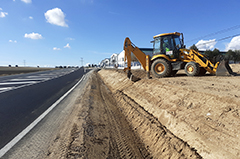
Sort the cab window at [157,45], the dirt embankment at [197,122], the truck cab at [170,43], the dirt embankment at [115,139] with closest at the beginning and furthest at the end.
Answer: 1. the dirt embankment at [197,122]
2. the dirt embankment at [115,139]
3. the truck cab at [170,43]
4. the cab window at [157,45]

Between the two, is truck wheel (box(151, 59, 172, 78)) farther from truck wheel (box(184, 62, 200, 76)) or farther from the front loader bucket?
the front loader bucket

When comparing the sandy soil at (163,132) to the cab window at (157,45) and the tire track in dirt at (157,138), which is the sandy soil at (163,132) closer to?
the tire track in dirt at (157,138)

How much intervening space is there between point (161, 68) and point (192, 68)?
210 centimetres

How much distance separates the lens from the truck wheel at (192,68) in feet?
32.1

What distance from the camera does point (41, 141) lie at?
3.34 meters

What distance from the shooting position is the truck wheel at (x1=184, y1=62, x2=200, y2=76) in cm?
979

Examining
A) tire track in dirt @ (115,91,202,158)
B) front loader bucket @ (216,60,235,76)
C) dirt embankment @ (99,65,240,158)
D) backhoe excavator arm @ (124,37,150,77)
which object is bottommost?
tire track in dirt @ (115,91,202,158)

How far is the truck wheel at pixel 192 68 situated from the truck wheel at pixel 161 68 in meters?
1.18

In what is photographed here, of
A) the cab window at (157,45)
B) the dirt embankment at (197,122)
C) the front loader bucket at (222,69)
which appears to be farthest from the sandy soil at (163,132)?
the cab window at (157,45)

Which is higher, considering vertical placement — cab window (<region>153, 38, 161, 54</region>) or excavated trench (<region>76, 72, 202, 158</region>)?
cab window (<region>153, 38, 161, 54</region>)

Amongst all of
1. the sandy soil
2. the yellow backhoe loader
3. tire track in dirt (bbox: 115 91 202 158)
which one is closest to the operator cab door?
the yellow backhoe loader

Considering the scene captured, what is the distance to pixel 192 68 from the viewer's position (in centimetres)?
1005

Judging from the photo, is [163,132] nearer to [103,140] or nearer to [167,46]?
[103,140]

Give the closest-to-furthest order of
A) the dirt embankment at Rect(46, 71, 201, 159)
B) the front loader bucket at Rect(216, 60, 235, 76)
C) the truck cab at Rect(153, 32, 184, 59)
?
the dirt embankment at Rect(46, 71, 201, 159) < the front loader bucket at Rect(216, 60, 235, 76) < the truck cab at Rect(153, 32, 184, 59)
